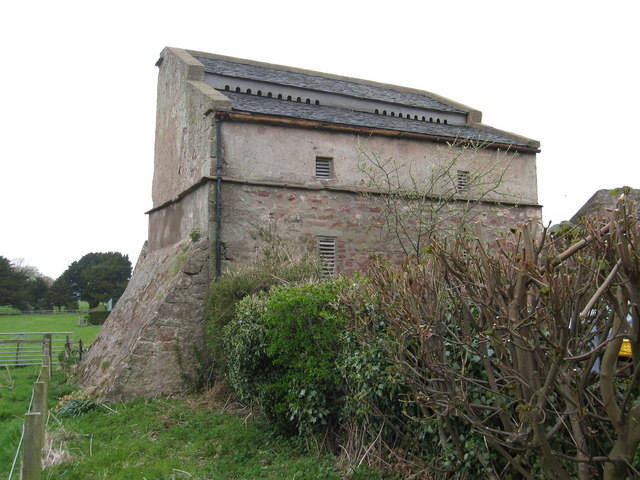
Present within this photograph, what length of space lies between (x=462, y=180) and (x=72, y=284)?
53.7m

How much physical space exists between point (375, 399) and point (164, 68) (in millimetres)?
14261

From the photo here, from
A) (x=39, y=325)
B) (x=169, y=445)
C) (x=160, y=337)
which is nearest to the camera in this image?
(x=169, y=445)

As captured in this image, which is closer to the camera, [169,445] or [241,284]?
[169,445]

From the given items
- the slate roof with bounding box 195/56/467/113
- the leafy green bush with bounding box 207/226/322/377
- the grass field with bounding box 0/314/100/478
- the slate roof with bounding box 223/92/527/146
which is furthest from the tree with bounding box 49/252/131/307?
the leafy green bush with bounding box 207/226/322/377

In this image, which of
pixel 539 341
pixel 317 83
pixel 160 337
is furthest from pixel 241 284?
pixel 317 83

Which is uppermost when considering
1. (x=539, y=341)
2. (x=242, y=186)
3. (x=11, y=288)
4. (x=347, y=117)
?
(x=347, y=117)

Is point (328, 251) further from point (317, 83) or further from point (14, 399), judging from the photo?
point (14, 399)

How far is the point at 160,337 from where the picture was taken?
11445 mm

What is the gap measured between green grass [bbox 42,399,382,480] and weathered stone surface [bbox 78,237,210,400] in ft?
2.72

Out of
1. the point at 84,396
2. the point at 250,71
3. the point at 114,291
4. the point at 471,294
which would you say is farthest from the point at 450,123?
the point at 114,291

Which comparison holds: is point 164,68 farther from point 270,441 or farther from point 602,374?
point 602,374

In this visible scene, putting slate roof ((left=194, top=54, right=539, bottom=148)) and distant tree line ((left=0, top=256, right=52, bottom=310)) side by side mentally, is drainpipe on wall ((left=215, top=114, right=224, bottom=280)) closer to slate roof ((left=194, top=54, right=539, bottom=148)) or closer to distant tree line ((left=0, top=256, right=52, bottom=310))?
slate roof ((left=194, top=54, right=539, bottom=148))

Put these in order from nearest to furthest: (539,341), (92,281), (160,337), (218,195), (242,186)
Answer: (539,341) < (160,337) < (218,195) < (242,186) < (92,281)

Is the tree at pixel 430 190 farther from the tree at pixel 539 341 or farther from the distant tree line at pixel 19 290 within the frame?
the distant tree line at pixel 19 290
